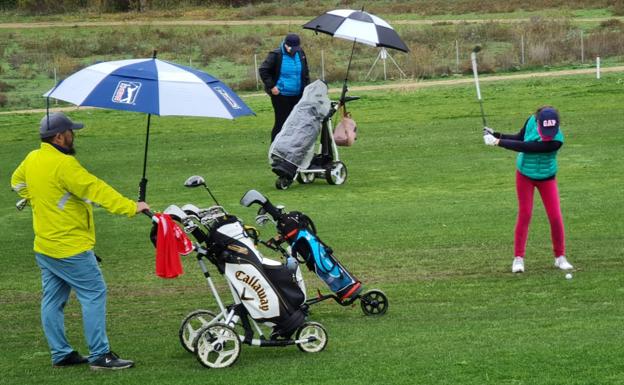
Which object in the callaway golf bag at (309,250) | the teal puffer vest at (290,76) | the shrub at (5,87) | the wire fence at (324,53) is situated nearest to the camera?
the callaway golf bag at (309,250)

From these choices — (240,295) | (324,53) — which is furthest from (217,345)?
(324,53)

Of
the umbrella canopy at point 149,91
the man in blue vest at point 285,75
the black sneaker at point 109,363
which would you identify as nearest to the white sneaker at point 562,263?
the umbrella canopy at point 149,91

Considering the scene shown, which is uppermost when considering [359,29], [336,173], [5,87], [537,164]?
[359,29]

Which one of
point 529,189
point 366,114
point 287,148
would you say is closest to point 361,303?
point 529,189

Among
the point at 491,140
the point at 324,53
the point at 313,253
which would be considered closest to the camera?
the point at 313,253

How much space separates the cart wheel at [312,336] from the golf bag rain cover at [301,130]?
966 centimetres

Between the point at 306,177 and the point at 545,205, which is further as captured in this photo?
the point at 306,177

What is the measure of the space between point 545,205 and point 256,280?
182 inches

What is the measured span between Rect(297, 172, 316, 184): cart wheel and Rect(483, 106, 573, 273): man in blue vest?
7.90 m

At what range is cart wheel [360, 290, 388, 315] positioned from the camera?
10.8 meters

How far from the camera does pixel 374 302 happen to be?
35.4ft

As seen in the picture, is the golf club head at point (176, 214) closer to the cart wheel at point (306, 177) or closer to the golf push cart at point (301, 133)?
the golf push cart at point (301, 133)

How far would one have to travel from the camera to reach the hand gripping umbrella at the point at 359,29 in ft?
61.4

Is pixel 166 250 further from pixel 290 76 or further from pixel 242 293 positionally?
pixel 290 76
